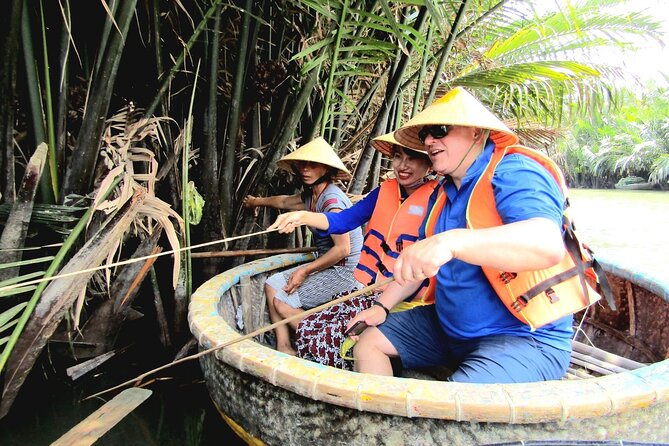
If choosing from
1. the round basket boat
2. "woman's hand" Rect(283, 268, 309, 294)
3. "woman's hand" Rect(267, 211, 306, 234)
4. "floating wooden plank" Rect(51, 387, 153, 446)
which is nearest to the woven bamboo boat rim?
the round basket boat

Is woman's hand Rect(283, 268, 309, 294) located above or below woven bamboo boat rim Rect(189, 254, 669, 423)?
below

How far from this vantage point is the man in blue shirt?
109 centimetres

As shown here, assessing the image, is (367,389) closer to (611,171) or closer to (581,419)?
(581,419)

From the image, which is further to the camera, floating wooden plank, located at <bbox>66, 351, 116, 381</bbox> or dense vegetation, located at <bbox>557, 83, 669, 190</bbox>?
dense vegetation, located at <bbox>557, 83, 669, 190</bbox>

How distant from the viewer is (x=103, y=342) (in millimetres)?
2348

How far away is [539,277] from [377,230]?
95cm

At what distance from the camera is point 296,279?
2.35 m

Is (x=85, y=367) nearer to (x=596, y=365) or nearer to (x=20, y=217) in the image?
(x=20, y=217)

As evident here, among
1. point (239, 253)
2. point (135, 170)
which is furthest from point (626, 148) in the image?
point (135, 170)

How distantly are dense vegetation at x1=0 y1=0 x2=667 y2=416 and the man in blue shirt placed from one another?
679 mm

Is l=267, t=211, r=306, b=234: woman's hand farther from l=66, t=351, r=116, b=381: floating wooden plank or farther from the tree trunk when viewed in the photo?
l=66, t=351, r=116, b=381: floating wooden plank

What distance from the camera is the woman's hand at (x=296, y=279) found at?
7.70 ft

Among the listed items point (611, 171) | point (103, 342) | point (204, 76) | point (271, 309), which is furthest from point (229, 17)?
point (611, 171)

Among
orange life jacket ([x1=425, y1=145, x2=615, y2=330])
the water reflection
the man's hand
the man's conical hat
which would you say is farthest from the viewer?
the water reflection
